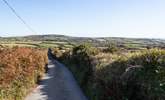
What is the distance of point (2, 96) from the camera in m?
14.9

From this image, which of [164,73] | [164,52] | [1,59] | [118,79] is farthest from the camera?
[1,59]

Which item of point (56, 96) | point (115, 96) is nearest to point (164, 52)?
point (115, 96)

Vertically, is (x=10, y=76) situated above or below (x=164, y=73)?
below

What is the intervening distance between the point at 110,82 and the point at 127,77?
187cm

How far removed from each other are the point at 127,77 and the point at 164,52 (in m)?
1.96

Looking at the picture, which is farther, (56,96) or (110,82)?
(56,96)

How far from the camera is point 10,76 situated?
57.4 ft

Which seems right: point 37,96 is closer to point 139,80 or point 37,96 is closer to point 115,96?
point 115,96

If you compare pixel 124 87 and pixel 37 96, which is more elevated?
pixel 124 87

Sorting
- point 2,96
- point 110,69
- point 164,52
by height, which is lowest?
point 2,96

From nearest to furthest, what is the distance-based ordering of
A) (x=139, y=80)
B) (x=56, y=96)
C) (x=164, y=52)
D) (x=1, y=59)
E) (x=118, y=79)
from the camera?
(x=139, y=80), (x=164, y=52), (x=118, y=79), (x=1, y=59), (x=56, y=96)

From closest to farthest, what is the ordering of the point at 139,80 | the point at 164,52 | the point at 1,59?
1. the point at 139,80
2. the point at 164,52
3. the point at 1,59

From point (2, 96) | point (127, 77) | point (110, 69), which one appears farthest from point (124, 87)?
point (2, 96)

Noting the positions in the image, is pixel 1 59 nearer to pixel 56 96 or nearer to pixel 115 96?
pixel 56 96
